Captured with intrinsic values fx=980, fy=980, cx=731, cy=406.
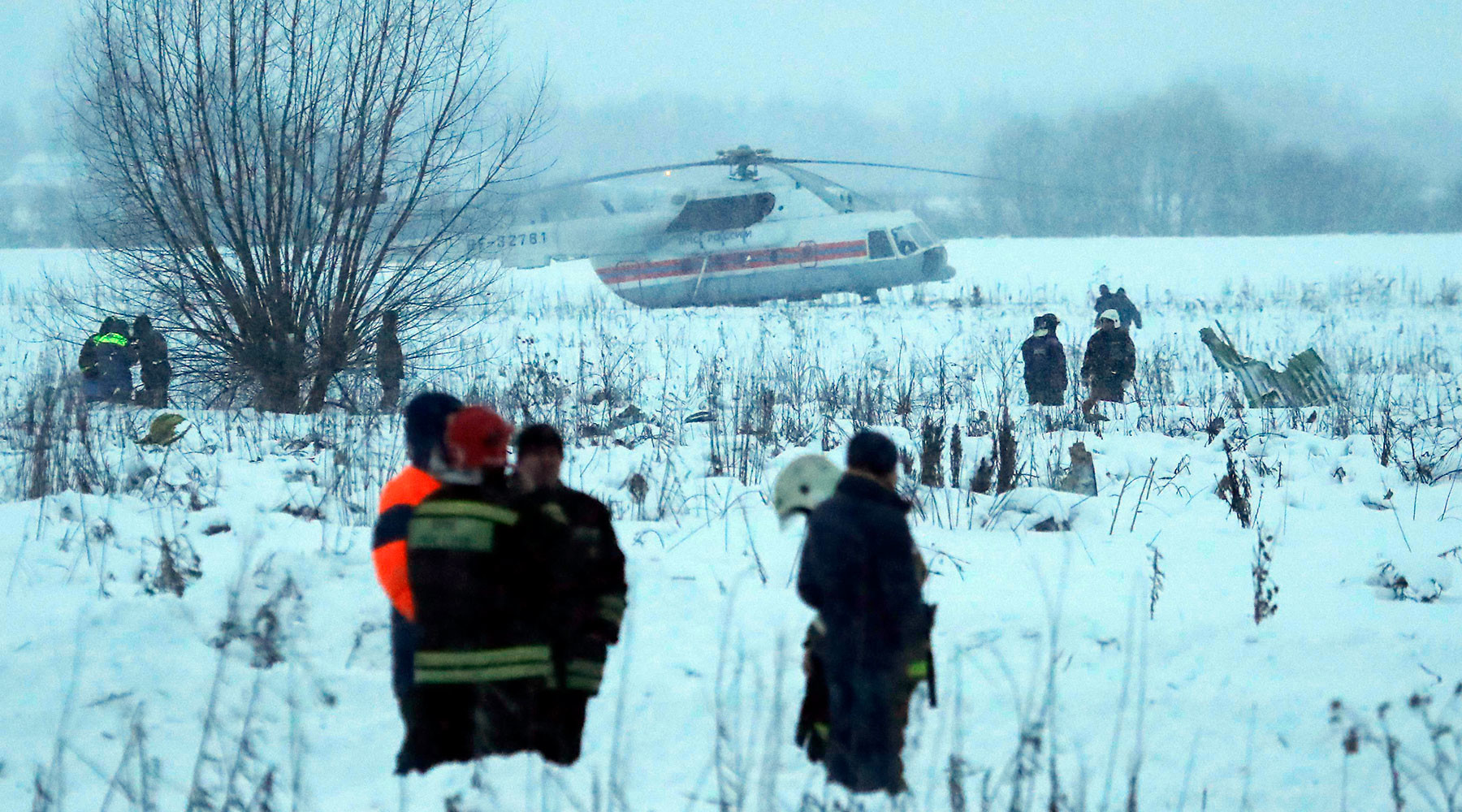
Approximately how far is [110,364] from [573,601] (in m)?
8.38

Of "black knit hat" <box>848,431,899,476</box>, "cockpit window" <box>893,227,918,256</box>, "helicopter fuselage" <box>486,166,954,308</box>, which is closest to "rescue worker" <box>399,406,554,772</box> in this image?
"black knit hat" <box>848,431,899,476</box>

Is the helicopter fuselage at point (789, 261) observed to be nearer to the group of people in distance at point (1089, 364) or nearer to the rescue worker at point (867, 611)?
the group of people in distance at point (1089, 364)

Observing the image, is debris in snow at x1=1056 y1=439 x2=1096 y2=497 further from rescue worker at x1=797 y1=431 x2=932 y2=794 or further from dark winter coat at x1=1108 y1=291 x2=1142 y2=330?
dark winter coat at x1=1108 y1=291 x2=1142 y2=330

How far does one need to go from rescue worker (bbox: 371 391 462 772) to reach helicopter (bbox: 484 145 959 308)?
16.3 m

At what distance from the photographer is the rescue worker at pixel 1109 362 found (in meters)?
9.27

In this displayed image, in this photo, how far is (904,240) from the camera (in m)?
18.5

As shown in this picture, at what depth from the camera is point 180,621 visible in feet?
10.1

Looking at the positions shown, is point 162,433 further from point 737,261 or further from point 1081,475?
point 737,261

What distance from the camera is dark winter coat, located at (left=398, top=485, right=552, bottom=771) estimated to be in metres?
1.78

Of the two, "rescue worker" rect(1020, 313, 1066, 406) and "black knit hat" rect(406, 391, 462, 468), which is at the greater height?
"black knit hat" rect(406, 391, 462, 468)

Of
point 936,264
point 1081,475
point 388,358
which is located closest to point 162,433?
point 388,358

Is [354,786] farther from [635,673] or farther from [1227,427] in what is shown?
[1227,427]

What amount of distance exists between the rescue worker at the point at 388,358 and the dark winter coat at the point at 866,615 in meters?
6.86

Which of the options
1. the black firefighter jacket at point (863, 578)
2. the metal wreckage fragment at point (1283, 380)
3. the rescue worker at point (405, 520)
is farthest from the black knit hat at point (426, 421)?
the metal wreckage fragment at point (1283, 380)
